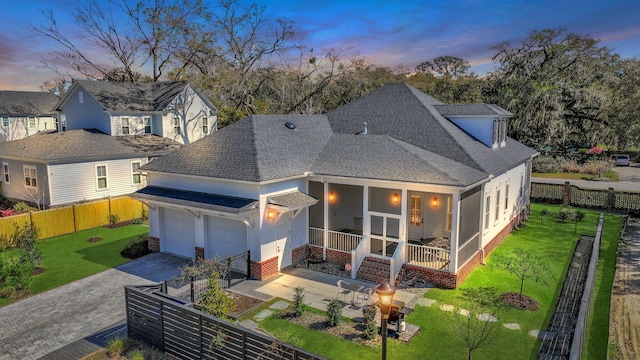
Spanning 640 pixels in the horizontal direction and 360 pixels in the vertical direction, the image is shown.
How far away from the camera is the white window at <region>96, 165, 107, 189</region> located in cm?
2517

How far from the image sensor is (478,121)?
1848cm

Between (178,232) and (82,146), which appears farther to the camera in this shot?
(82,146)

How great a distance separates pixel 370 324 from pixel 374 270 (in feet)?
12.9

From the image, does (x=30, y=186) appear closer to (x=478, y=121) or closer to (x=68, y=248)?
(x=68, y=248)

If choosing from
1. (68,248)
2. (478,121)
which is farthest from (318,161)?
(68,248)

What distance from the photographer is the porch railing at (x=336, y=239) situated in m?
15.0

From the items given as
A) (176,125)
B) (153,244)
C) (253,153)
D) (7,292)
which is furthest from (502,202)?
(176,125)

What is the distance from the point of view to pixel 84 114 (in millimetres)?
29797

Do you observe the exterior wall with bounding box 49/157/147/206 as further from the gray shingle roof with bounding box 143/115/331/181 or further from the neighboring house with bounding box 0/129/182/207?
the gray shingle roof with bounding box 143/115/331/181

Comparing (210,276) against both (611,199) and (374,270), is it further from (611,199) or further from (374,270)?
(611,199)

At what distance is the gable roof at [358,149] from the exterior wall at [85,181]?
10.4 m

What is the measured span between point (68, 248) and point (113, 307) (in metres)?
7.76

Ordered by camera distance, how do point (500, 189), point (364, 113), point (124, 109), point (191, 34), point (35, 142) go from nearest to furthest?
1. point (500, 189)
2. point (364, 113)
3. point (35, 142)
4. point (124, 109)
5. point (191, 34)

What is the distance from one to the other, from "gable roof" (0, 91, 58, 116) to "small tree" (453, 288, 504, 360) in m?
52.0
